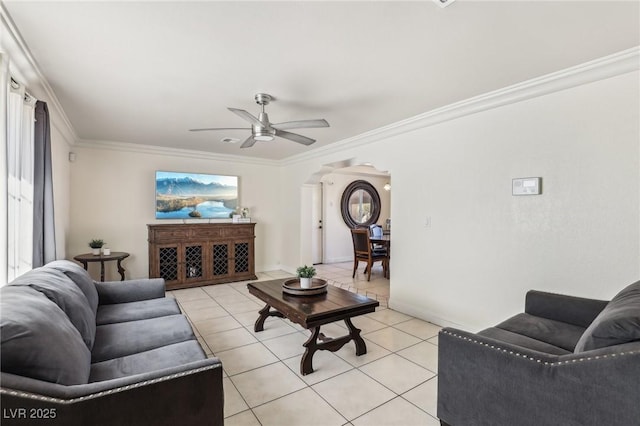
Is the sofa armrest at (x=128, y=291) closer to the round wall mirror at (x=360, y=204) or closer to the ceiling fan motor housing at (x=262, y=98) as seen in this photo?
the ceiling fan motor housing at (x=262, y=98)

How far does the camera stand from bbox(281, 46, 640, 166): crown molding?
217 centimetres

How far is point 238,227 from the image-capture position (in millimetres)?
5449

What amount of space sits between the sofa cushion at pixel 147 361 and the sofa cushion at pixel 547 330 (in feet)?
6.77

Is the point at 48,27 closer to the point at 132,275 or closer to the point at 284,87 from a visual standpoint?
the point at 284,87

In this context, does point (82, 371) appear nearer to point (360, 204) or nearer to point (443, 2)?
point (443, 2)

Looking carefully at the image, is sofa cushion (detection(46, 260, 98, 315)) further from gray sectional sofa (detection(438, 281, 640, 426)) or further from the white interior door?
the white interior door

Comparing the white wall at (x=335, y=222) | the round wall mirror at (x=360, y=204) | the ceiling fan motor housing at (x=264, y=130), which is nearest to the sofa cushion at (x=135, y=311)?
the ceiling fan motor housing at (x=264, y=130)

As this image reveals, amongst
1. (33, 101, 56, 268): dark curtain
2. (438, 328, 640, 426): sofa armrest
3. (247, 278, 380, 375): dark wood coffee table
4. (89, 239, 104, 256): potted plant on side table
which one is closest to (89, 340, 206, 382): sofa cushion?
(247, 278, 380, 375): dark wood coffee table

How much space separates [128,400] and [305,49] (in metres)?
2.14

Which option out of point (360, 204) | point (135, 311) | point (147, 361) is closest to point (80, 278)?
point (135, 311)

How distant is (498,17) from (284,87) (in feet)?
5.36

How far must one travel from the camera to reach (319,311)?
2389 millimetres

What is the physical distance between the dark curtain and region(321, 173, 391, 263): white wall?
17.6ft

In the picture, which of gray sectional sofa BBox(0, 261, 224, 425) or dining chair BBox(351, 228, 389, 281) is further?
dining chair BBox(351, 228, 389, 281)
